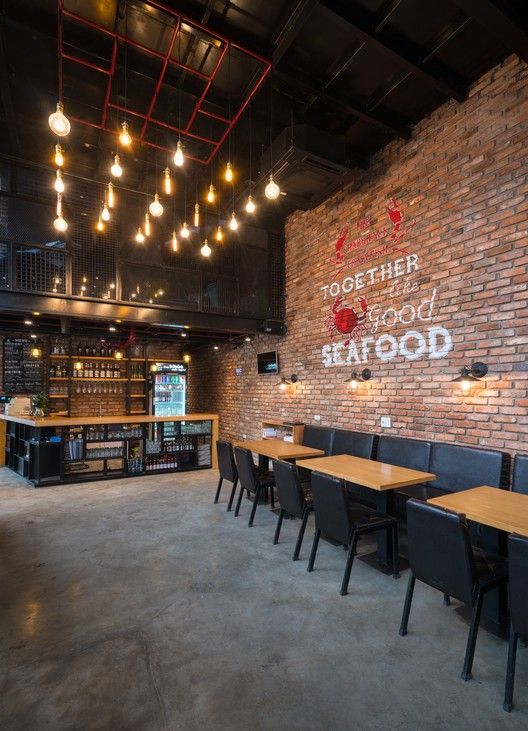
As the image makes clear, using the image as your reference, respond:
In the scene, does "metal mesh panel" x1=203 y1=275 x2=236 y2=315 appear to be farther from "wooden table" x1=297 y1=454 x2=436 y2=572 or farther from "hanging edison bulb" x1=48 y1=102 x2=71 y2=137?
"hanging edison bulb" x1=48 y1=102 x2=71 y2=137

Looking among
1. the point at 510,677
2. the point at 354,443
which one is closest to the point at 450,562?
the point at 510,677

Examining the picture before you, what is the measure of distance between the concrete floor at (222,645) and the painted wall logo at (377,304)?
2465 mm

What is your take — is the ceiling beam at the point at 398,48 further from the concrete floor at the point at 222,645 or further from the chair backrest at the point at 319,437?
the concrete floor at the point at 222,645

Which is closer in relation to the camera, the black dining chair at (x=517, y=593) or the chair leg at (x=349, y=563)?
the black dining chair at (x=517, y=593)

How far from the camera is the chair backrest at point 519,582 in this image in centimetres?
172

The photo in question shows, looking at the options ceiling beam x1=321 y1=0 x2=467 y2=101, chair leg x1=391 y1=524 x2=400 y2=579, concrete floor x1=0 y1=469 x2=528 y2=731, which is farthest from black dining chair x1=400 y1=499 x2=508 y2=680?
ceiling beam x1=321 y1=0 x2=467 y2=101

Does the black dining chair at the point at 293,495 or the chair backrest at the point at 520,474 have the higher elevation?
the chair backrest at the point at 520,474

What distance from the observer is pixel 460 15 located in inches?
126

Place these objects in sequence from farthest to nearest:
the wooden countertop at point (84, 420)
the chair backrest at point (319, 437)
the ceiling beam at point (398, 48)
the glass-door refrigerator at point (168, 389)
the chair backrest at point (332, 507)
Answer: the glass-door refrigerator at point (168, 389)
the wooden countertop at point (84, 420)
the chair backrest at point (319, 437)
the ceiling beam at point (398, 48)
the chair backrest at point (332, 507)

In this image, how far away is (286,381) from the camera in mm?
6762

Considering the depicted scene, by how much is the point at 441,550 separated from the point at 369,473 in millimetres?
1147

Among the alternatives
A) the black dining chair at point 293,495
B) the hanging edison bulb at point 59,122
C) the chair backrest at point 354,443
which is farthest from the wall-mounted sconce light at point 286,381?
the hanging edison bulb at point 59,122

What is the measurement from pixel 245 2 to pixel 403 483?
417cm

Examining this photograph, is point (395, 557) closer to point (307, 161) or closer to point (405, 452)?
point (405, 452)
